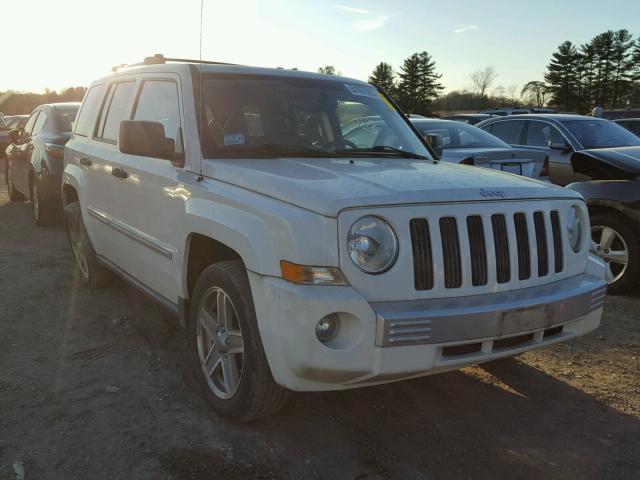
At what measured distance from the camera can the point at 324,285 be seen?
8.75 feet

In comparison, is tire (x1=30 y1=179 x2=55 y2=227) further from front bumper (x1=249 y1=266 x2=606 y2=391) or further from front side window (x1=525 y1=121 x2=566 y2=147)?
front side window (x1=525 y1=121 x2=566 y2=147)

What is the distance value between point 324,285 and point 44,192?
696 cm

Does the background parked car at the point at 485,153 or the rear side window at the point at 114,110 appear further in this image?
the background parked car at the point at 485,153

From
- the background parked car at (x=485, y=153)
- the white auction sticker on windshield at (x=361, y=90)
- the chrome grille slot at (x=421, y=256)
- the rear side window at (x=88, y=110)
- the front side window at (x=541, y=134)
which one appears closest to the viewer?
the chrome grille slot at (x=421, y=256)

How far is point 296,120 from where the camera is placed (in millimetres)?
4031

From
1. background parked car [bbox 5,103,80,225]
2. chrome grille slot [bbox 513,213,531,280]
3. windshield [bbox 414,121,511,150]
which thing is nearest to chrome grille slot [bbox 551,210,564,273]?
chrome grille slot [bbox 513,213,531,280]

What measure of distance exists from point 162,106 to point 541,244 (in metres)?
2.51

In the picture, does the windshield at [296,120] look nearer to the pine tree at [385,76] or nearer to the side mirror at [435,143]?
the side mirror at [435,143]

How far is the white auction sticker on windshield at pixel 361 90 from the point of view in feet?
15.0

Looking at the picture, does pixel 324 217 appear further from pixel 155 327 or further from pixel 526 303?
pixel 155 327

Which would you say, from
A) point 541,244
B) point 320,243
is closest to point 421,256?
point 320,243

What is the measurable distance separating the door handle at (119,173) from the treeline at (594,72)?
78.6m

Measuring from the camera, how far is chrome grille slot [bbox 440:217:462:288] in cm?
280

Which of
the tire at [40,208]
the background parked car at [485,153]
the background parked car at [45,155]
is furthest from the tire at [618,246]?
the tire at [40,208]
